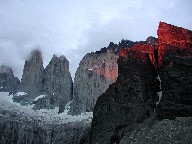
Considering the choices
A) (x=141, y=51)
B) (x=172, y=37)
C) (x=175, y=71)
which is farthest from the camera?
(x=141, y=51)

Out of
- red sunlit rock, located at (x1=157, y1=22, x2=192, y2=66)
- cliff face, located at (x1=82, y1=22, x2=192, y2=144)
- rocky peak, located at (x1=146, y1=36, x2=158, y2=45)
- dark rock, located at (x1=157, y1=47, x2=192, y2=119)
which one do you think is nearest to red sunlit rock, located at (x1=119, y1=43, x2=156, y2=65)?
cliff face, located at (x1=82, y1=22, x2=192, y2=144)

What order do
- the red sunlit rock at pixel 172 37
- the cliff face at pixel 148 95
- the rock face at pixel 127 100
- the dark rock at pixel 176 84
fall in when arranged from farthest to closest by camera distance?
the red sunlit rock at pixel 172 37 → the rock face at pixel 127 100 → the dark rock at pixel 176 84 → the cliff face at pixel 148 95

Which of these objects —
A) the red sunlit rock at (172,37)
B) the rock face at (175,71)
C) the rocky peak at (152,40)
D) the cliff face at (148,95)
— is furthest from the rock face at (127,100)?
the rocky peak at (152,40)

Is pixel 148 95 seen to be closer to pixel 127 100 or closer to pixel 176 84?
pixel 127 100

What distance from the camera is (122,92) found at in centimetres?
8012

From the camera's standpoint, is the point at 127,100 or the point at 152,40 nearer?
the point at 127,100

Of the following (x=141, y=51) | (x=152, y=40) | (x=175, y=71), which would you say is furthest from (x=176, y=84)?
(x=152, y=40)

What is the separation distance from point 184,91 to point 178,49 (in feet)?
43.9

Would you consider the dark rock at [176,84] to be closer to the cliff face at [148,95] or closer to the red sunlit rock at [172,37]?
the cliff face at [148,95]

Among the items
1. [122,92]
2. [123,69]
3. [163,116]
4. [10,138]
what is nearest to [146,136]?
[163,116]

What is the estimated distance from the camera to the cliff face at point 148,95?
208 ft

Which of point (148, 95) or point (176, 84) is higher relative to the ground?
point (176, 84)

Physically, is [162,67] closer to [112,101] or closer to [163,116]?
[112,101]

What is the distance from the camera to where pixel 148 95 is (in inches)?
3054
